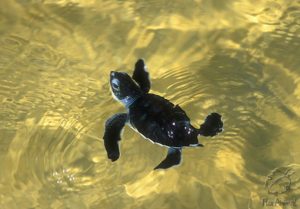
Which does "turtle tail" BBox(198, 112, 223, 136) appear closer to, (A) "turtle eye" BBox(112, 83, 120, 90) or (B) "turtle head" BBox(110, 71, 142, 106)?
(B) "turtle head" BBox(110, 71, 142, 106)

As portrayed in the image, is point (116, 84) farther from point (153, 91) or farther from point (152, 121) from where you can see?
point (153, 91)

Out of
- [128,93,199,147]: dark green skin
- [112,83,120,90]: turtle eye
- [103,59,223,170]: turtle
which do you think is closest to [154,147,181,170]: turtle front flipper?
[103,59,223,170]: turtle

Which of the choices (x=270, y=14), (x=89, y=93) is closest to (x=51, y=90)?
→ (x=89, y=93)

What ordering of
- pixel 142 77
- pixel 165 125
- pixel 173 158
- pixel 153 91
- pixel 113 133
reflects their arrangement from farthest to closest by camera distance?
1. pixel 153 91
2. pixel 142 77
3. pixel 113 133
4. pixel 173 158
5. pixel 165 125

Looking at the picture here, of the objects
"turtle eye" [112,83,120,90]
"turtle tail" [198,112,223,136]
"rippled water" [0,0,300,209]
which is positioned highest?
"turtle eye" [112,83,120,90]

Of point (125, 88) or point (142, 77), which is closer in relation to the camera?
point (125, 88)

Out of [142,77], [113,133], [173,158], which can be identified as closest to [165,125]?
[173,158]

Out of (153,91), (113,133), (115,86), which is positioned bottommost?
(153,91)

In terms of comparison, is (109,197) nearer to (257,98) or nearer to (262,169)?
(262,169)
